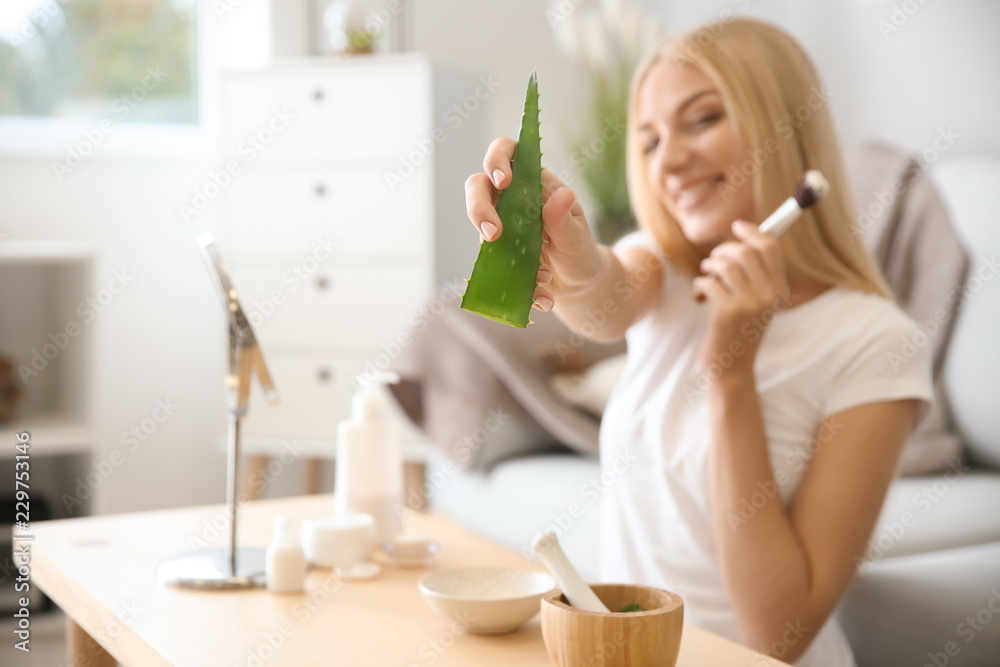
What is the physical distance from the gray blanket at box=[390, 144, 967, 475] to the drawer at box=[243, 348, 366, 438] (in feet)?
1.54

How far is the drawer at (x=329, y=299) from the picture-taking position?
8.71 ft

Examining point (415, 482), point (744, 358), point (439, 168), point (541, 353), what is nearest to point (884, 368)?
point (744, 358)

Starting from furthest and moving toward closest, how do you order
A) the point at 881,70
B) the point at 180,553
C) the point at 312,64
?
the point at 312,64, the point at 881,70, the point at 180,553

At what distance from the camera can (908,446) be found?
1962 mm

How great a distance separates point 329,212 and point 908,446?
5.09 ft

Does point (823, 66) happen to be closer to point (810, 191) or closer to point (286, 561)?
point (810, 191)

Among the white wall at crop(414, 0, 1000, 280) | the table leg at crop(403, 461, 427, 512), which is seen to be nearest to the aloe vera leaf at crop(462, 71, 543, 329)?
the table leg at crop(403, 461, 427, 512)

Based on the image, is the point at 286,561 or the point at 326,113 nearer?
the point at 286,561

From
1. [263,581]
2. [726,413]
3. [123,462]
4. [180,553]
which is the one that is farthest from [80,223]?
[726,413]

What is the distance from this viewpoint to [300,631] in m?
0.91

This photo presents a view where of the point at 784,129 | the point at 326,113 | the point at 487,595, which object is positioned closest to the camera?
the point at 487,595

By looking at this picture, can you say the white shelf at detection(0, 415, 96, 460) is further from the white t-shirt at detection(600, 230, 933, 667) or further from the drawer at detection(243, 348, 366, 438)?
the white t-shirt at detection(600, 230, 933, 667)

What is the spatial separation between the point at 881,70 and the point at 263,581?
2087mm

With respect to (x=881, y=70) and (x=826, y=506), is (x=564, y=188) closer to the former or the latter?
(x=826, y=506)
